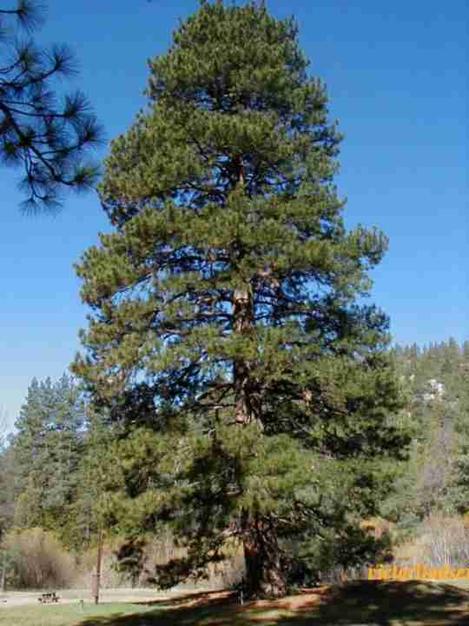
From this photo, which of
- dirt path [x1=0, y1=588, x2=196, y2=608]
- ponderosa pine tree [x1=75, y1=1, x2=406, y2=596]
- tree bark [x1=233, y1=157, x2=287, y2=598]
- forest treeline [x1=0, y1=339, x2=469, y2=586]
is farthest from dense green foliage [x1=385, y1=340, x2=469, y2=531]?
dirt path [x1=0, y1=588, x2=196, y2=608]

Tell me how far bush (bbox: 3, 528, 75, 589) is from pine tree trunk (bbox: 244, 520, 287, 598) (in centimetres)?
2202

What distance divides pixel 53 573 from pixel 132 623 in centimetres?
2185

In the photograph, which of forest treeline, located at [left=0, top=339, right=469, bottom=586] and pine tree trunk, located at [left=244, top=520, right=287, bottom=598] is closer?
pine tree trunk, located at [left=244, top=520, right=287, bottom=598]

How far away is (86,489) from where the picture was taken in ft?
121

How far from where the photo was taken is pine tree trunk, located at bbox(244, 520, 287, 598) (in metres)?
11.3

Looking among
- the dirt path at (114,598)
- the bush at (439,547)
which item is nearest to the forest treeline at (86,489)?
the bush at (439,547)

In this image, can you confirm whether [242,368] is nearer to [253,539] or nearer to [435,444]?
[253,539]

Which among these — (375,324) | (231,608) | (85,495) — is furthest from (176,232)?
(85,495)

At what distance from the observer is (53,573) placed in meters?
31.0

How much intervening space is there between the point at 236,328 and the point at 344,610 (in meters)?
4.96

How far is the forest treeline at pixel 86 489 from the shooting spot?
57.6 feet

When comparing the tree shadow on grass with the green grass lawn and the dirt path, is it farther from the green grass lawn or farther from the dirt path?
the dirt path

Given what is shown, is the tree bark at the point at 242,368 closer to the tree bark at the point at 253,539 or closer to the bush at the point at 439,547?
the tree bark at the point at 253,539

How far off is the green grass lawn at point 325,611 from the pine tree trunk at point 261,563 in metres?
0.40
